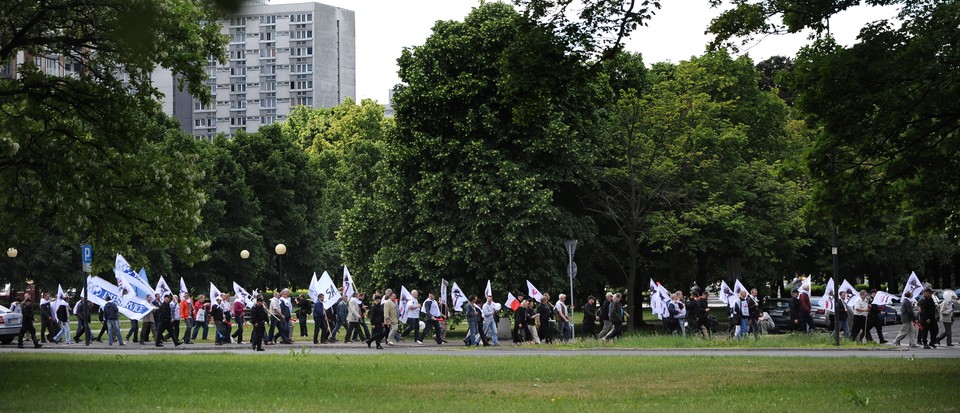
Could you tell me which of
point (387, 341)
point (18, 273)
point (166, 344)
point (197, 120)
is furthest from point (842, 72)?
point (197, 120)

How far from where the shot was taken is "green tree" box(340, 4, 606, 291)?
3828 cm

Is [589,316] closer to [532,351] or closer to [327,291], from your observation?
[532,351]

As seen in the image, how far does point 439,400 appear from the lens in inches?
561

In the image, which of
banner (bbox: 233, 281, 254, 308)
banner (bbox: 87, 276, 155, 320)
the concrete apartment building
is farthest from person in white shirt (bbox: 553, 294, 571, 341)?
the concrete apartment building

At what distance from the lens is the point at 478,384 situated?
17.0 m

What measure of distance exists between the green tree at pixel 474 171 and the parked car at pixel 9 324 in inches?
459

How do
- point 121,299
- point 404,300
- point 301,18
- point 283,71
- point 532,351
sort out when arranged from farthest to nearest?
point 301,18 < point 283,71 < point 404,300 < point 121,299 < point 532,351

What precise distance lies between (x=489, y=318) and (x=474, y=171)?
6.56m

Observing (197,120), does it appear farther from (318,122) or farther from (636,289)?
(636,289)

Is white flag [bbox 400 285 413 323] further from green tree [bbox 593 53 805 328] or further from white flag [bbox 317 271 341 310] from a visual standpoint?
green tree [bbox 593 53 805 328]

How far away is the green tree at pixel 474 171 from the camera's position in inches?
1507

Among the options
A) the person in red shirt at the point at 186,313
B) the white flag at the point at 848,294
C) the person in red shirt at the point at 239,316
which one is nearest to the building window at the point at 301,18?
the person in red shirt at the point at 186,313

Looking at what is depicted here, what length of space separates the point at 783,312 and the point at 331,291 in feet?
59.1

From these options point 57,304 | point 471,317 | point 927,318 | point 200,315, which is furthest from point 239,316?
point 927,318
